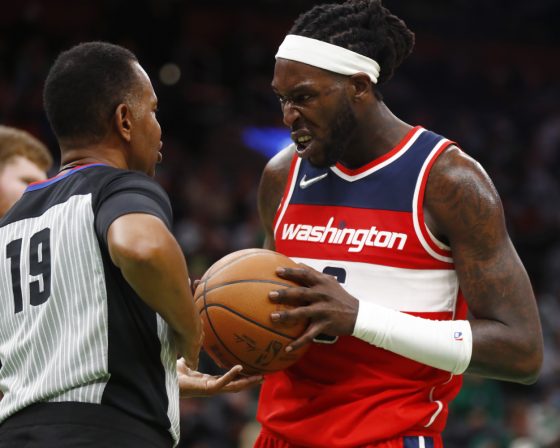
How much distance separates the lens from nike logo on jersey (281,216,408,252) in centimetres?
343

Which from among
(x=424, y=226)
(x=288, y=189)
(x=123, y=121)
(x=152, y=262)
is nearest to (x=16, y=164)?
(x=288, y=189)

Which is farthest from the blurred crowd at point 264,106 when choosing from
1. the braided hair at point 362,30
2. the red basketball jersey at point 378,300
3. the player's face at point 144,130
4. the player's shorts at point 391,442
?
the player's face at point 144,130

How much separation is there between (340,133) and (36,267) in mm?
1266

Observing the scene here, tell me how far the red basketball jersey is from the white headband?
1.12 ft

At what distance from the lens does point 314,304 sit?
317 cm

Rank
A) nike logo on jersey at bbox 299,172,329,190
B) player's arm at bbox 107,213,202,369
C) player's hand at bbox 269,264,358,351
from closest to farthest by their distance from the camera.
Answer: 1. player's arm at bbox 107,213,202,369
2. player's hand at bbox 269,264,358,351
3. nike logo on jersey at bbox 299,172,329,190

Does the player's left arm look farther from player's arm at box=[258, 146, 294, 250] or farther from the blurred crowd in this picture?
the blurred crowd

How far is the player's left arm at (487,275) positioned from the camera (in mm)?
3328

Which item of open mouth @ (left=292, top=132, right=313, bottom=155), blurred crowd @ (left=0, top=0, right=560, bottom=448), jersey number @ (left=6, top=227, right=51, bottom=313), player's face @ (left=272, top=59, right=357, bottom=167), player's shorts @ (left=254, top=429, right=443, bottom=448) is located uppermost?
player's face @ (left=272, top=59, right=357, bottom=167)

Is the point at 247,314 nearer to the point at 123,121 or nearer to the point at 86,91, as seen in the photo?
the point at 123,121

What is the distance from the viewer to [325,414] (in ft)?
11.3

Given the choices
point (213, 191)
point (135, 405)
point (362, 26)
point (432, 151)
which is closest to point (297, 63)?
point (362, 26)

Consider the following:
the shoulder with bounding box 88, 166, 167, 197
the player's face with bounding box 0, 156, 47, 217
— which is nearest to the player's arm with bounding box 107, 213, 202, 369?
the shoulder with bounding box 88, 166, 167, 197

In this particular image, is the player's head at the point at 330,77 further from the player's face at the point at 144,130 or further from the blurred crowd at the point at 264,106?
the blurred crowd at the point at 264,106
